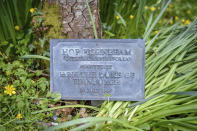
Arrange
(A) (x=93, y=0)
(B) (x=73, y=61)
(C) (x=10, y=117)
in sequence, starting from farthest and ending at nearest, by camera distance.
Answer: (A) (x=93, y=0) < (B) (x=73, y=61) < (C) (x=10, y=117)

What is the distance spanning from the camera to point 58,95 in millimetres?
1529

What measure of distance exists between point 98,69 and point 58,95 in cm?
36

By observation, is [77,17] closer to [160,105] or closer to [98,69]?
[98,69]

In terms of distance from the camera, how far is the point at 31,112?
56.9 inches

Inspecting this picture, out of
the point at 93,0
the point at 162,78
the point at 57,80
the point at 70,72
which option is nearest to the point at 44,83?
the point at 57,80

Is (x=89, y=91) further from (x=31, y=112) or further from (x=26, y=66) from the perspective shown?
(x=26, y=66)

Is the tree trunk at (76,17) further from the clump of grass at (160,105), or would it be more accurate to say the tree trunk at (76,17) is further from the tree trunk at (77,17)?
the clump of grass at (160,105)

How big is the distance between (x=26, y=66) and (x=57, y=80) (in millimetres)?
437

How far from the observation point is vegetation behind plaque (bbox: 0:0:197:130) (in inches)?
51.5

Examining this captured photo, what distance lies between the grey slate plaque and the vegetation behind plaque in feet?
0.29

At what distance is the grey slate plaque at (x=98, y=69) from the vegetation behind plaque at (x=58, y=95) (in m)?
0.09

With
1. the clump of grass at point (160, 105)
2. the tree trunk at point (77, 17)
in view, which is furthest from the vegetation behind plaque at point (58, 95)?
the tree trunk at point (77, 17)

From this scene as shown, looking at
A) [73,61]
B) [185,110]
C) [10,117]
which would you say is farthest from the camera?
[73,61]

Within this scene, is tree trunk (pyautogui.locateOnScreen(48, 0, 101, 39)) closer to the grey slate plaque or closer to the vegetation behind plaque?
the vegetation behind plaque
